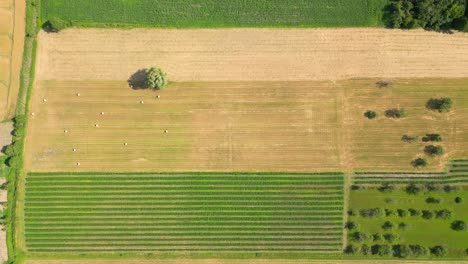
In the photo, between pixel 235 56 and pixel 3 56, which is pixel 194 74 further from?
pixel 3 56

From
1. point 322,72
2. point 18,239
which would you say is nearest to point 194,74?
point 322,72

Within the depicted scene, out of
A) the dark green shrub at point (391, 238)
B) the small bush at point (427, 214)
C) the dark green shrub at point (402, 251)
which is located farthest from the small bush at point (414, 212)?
the dark green shrub at point (402, 251)

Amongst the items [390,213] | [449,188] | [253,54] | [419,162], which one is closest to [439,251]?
[390,213]

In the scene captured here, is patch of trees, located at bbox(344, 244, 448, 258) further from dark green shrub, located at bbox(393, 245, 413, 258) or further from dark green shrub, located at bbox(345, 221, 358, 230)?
dark green shrub, located at bbox(345, 221, 358, 230)

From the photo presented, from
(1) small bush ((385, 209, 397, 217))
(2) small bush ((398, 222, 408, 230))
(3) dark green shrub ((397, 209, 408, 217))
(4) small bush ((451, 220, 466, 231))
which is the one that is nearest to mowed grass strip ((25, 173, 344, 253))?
(1) small bush ((385, 209, 397, 217))

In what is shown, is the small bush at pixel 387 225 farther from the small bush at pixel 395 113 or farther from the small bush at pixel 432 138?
the small bush at pixel 395 113
